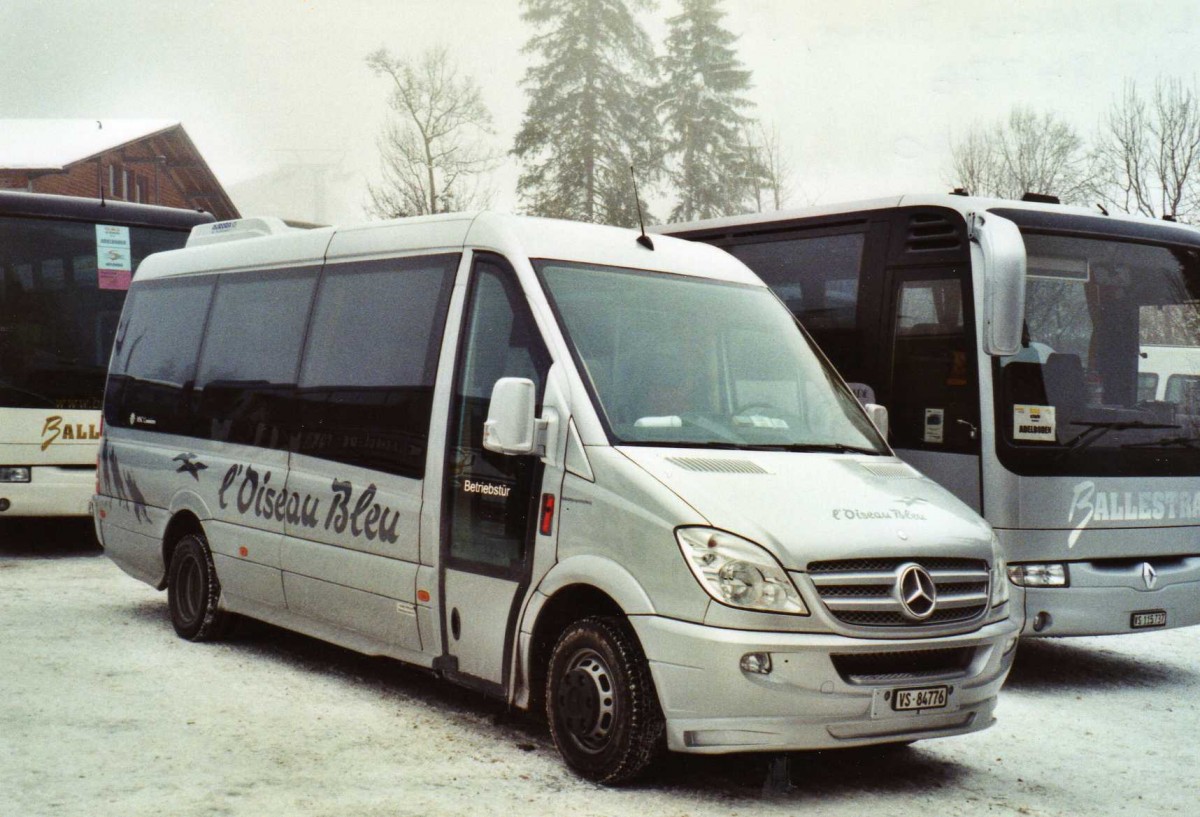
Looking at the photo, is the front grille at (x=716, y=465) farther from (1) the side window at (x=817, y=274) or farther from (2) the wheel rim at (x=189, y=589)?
(2) the wheel rim at (x=189, y=589)

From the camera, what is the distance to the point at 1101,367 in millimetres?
8969

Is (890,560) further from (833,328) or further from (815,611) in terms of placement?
(833,328)

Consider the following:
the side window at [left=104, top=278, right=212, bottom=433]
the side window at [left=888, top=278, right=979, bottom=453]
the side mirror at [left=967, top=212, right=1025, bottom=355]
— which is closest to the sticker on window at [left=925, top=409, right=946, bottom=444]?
the side window at [left=888, top=278, right=979, bottom=453]

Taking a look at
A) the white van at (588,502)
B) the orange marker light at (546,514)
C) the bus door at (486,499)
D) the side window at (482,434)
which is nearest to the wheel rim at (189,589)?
the white van at (588,502)

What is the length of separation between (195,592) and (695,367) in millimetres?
4203

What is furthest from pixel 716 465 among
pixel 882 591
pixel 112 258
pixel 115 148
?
pixel 115 148

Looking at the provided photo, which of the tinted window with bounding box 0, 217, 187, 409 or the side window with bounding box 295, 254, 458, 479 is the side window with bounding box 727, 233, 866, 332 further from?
the tinted window with bounding box 0, 217, 187, 409

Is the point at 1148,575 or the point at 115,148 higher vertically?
the point at 115,148

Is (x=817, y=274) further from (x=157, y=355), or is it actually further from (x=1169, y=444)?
(x=157, y=355)

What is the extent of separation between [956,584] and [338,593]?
3340 mm

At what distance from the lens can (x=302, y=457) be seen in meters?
8.17

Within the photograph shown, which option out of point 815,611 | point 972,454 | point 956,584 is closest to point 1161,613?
point 972,454

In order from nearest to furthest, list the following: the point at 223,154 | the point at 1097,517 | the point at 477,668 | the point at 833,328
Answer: the point at 477,668, the point at 1097,517, the point at 833,328, the point at 223,154

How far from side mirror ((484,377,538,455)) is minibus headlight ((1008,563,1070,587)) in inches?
141
